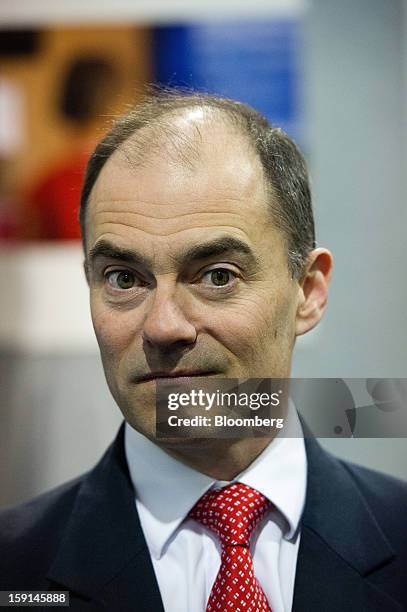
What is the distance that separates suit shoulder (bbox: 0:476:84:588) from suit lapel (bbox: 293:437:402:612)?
303mm

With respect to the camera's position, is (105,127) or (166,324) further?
(105,127)

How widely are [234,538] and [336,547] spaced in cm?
13

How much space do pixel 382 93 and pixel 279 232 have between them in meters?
0.38

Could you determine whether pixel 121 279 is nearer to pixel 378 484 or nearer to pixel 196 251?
pixel 196 251

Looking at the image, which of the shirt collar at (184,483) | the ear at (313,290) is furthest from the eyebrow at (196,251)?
the shirt collar at (184,483)

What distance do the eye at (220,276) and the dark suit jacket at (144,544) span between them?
0.24 meters

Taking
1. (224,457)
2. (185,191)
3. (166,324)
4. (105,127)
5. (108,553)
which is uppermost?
(105,127)

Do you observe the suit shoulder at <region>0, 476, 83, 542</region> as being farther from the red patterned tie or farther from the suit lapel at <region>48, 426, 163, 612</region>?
the red patterned tie

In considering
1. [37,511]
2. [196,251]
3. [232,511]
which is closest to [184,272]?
[196,251]

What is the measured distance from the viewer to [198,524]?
88cm

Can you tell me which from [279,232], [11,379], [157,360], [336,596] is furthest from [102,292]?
[336,596]

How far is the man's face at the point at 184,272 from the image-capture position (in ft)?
2.70
